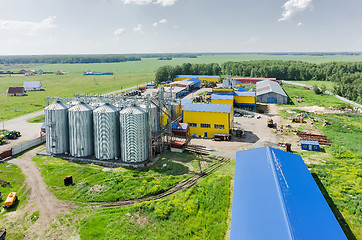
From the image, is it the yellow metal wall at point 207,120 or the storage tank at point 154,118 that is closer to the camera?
the storage tank at point 154,118

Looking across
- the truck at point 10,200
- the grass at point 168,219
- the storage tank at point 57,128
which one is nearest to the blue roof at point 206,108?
the storage tank at point 57,128

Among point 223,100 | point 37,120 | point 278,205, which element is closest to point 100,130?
point 278,205

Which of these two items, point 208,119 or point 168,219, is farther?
point 208,119

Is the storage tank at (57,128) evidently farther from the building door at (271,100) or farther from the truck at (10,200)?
the building door at (271,100)

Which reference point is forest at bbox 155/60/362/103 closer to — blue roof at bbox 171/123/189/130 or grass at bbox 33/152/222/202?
blue roof at bbox 171/123/189/130

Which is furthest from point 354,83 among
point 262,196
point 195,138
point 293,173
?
point 262,196

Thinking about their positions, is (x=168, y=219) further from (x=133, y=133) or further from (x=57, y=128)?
(x=57, y=128)
